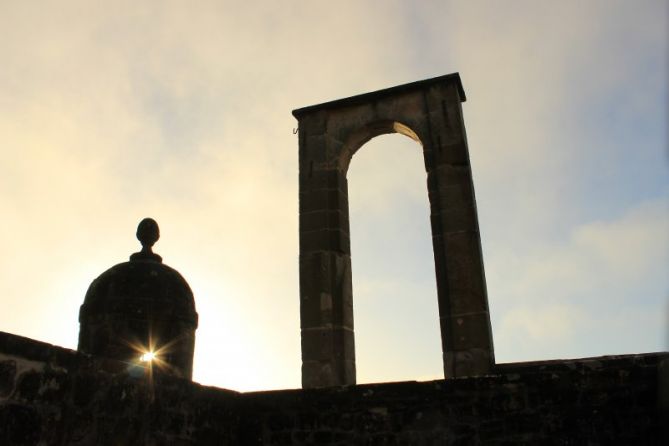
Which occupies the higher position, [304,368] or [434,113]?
[434,113]

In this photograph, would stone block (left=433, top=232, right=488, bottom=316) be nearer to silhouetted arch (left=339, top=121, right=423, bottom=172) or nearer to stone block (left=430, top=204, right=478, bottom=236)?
stone block (left=430, top=204, right=478, bottom=236)

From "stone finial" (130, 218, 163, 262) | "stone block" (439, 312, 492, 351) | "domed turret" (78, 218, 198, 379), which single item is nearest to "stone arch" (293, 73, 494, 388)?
"stone block" (439, 312, 492, 351)

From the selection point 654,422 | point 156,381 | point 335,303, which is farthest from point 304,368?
point 654,422

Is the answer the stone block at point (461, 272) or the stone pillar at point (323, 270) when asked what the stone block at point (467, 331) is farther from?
the stone pillar at point (323, 270)

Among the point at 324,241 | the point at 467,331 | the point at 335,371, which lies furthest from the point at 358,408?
the point at 324,241

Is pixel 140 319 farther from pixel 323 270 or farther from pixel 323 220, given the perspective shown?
pixel 323 220

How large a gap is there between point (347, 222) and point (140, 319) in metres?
2.83

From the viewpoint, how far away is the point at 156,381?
14.1 ft

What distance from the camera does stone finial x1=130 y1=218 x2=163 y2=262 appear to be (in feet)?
20.0

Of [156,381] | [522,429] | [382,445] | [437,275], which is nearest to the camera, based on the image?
[156,381]

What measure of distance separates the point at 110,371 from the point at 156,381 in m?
0.55

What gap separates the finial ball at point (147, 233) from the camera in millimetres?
6172

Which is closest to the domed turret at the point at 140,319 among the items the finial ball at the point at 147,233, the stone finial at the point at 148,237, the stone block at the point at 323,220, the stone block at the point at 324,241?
the stone finial at the point at 148,237

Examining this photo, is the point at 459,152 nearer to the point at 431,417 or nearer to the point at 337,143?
the point at 337,143
